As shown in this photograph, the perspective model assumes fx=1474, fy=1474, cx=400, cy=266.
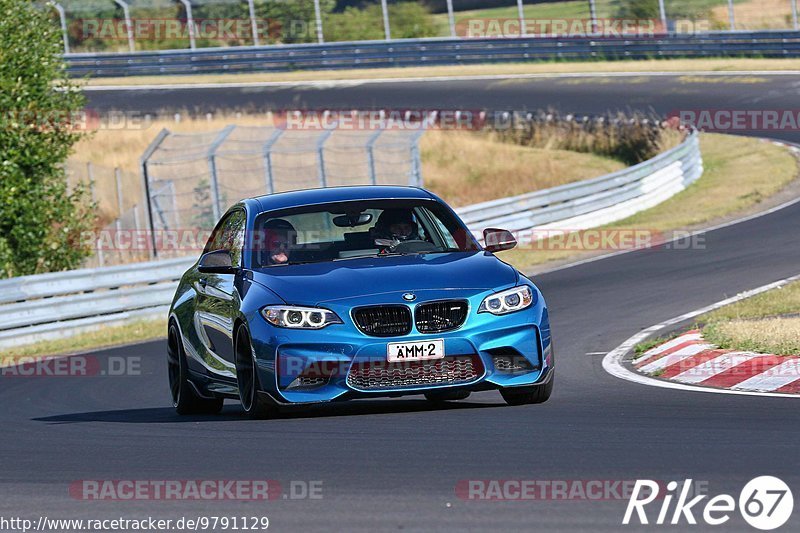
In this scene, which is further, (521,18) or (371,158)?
(521,18)

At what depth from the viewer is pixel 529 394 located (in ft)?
30.7

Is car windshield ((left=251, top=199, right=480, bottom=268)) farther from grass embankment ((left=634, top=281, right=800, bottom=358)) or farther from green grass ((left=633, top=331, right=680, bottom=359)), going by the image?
green grass ((left=633, top=331, right=680, bottom=359))

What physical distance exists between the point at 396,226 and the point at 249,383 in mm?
1597

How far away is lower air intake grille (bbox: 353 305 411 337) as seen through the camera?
8789 mm

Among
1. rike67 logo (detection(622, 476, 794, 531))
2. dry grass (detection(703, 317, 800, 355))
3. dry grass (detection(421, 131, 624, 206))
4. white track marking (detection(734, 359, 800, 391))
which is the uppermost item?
rike67 logo (detection(622, 476, 794, 531))

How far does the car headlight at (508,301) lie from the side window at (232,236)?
1.91m

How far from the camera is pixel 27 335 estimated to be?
62.1 feet

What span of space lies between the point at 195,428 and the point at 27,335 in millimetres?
10279

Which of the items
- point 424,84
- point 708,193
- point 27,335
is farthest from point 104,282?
point 424,84

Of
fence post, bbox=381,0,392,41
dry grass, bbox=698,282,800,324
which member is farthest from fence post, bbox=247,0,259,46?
dry grass, bbox=698,282,800,324

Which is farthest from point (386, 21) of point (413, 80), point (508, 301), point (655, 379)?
point (508, 301)

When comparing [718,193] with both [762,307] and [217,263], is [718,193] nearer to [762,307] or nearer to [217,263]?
[762,307]

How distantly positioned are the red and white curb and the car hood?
194cm

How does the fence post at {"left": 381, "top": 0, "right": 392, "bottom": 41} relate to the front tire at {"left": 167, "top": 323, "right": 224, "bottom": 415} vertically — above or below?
above
